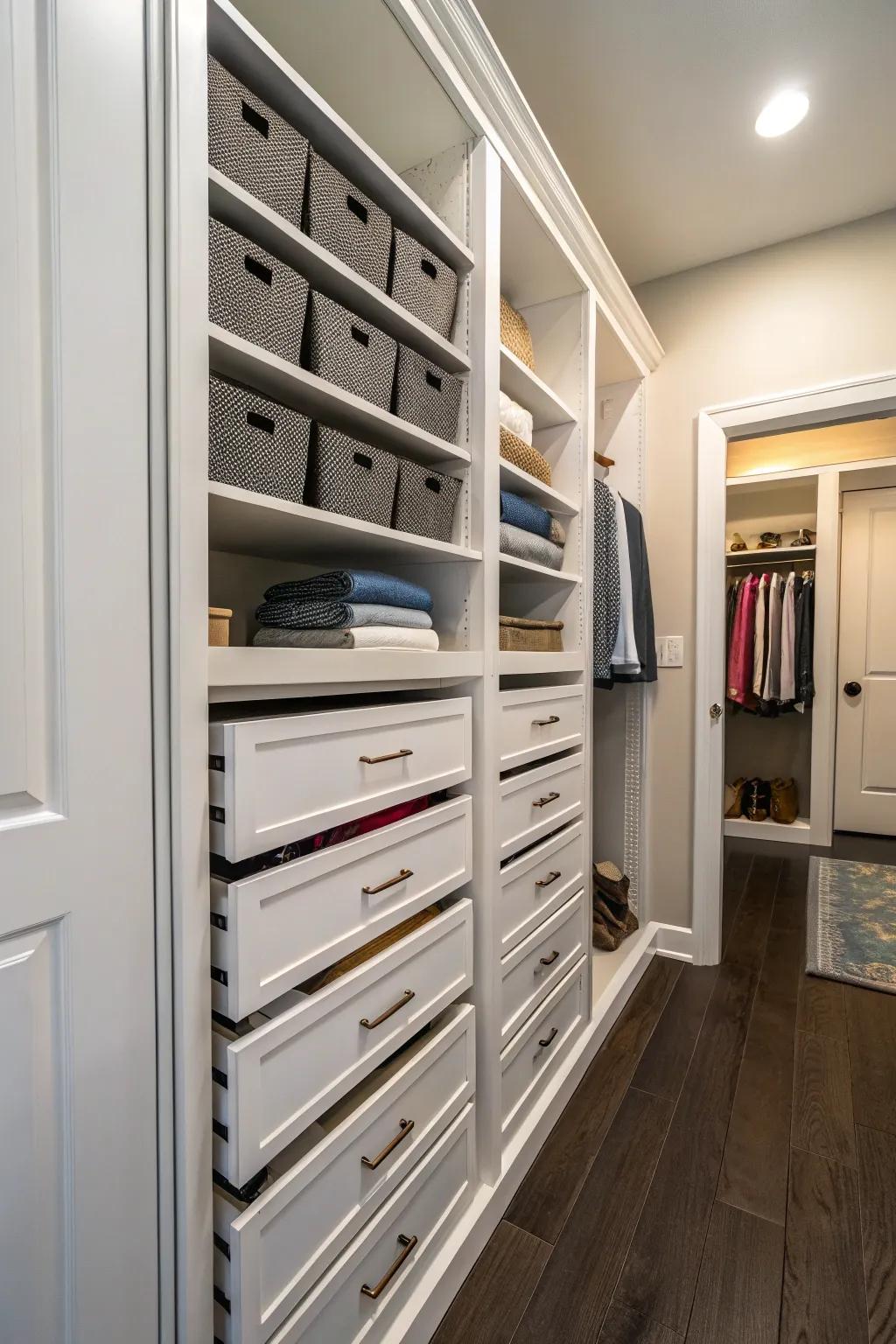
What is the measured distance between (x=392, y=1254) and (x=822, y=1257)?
883 mm

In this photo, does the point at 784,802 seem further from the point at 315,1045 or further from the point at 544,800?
the point at 315,1045

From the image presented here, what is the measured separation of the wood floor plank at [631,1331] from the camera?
1.14 m

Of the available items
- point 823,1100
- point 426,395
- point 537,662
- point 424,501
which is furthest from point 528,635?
point 823,1100

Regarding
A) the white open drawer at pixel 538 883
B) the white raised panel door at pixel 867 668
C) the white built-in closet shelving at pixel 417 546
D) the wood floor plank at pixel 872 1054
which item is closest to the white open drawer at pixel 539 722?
the white built-in closet shelving at pixel 417 546

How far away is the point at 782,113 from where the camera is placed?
1.76m

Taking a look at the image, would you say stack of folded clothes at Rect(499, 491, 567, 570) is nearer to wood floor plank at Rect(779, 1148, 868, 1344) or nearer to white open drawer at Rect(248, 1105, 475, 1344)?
white open drawer at Rect(248, 1105, 475, 1344)

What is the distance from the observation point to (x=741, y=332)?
2432 millimetres

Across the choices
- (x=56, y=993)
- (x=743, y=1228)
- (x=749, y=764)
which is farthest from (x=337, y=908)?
(x=749, y=764)

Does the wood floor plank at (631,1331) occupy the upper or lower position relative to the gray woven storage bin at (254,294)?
lower

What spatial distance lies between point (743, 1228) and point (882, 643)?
12.8ft

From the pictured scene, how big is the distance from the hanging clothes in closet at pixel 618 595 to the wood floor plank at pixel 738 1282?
1.37 m

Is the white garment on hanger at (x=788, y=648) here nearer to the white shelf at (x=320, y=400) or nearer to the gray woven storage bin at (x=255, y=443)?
the white shelf at (x=320, y=400)

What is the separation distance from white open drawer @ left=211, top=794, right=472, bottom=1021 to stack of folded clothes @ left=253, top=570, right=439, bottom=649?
1.05 ft

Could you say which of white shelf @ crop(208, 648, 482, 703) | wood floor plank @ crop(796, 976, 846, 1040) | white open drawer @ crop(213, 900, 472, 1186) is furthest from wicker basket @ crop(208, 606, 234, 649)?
wood floor plank @ crop(796, 976, 846, 1040)
